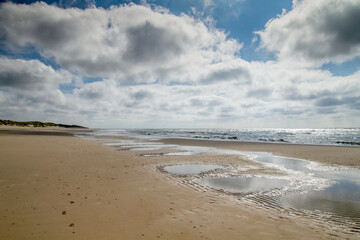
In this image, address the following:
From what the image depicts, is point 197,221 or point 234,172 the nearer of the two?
point 197,221

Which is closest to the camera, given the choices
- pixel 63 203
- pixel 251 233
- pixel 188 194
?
pixel 251 233

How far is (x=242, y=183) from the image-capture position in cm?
1098

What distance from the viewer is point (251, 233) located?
5.56m

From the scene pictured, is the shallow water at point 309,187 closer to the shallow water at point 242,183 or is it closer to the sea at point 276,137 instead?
the shallow water at point 242,183

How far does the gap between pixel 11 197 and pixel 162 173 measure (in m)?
7.88

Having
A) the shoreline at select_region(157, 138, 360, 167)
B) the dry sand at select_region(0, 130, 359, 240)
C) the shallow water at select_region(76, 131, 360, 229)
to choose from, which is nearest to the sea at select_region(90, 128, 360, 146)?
the shoreline at select_region(157, 138, 360, 167)

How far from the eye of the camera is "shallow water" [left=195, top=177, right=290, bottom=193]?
9898mm

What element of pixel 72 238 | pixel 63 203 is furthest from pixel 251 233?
pixel 63 203

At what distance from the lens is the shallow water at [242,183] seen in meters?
9.90

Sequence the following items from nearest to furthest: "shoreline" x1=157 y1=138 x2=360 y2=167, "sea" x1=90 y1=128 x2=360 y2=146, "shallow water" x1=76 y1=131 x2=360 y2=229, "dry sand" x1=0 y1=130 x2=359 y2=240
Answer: "dry sand" x1=0 y1=130 x2=359 y2=240 < "shallow water" x1=76 y1=131 x2=360 y2=229 < "shoreline" x1=157 y1=138 x2=360 y2=167 < "sea" x1=90 y1=128 x2=360 y2=146

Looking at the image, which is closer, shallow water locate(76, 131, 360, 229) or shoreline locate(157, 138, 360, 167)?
shallow water locate(76, 131, 360, 229)

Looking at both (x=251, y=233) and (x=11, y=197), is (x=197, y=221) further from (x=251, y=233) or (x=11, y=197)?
(x=11, y=197)

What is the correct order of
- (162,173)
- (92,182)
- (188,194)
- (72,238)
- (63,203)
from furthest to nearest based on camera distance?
1. (162,173)
2. (92,182)
3. (188,194)
4. (63,203)
5. (72,238)

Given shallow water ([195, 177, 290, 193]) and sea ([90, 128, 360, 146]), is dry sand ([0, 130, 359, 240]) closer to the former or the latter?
shallow water ([195, 177, 290, 193])
